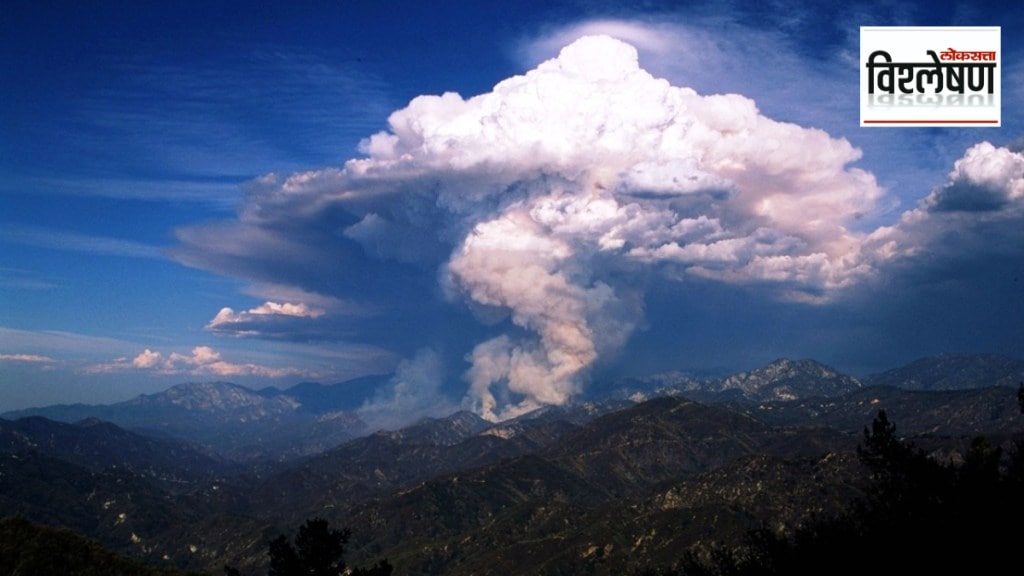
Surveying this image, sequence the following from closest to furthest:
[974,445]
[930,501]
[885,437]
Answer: [930,501]
[974,445]
[885,437]

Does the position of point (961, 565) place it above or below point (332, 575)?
above

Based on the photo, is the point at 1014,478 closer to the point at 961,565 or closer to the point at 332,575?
the point at 961,565

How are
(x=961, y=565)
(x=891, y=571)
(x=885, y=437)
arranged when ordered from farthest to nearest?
(x=885, y=437), (x=891, y=571), (x=961, y=565)

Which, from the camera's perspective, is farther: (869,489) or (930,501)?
(869,489)

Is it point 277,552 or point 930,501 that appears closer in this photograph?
point 930,501

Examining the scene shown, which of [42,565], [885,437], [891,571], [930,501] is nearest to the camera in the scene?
[891,571]

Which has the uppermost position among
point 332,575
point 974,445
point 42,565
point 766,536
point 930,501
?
point 974,445

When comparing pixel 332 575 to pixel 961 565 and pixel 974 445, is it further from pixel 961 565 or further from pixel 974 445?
pixel 974 445

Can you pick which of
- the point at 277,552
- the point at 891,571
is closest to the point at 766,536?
the point at 891,571

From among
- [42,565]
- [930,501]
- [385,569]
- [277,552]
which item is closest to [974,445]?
[930,501]
